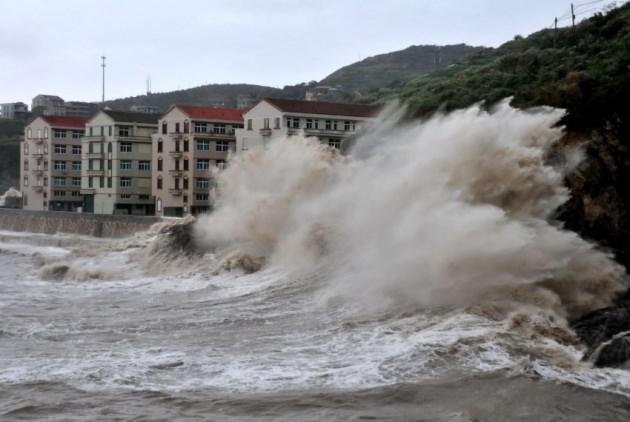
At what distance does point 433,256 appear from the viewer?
869 inches

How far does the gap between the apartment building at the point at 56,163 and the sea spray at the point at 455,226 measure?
51226 millimetres

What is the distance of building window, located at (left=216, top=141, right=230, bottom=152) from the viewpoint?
2495 inches

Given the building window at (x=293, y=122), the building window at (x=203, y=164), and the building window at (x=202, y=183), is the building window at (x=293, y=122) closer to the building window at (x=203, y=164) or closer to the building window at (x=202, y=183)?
the building window at (x=203, y=164)

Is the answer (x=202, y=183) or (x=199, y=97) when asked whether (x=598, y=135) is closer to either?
(x=202, y=183)

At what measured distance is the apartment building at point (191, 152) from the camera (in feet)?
205

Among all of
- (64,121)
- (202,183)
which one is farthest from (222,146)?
(64,121)

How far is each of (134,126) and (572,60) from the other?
41.8 meters

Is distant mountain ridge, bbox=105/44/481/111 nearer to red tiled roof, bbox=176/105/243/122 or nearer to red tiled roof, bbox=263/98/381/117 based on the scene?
red tiled roof, bbox=176/105/243/122

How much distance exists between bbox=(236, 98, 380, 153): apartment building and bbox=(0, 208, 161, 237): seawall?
10161 millimetres

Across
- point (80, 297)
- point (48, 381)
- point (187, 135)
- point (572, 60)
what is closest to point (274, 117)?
point (187, 135)

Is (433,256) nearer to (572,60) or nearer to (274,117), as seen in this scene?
(572,60)

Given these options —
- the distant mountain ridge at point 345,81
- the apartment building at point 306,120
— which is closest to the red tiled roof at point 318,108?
the apartment building at point 306,120

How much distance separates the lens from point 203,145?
62.8 meters

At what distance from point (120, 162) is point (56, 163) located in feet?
45.7
